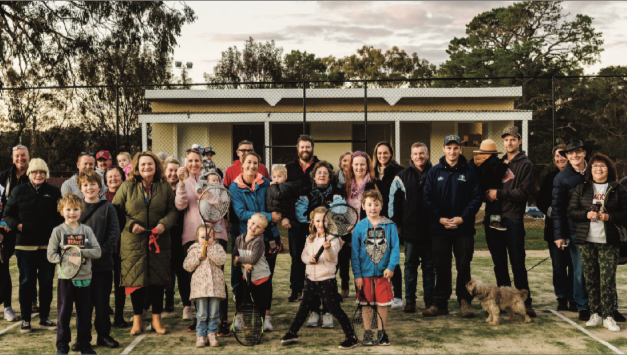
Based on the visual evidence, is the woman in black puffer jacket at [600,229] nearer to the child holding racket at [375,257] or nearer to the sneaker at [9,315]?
the child holding racket at [375,257]

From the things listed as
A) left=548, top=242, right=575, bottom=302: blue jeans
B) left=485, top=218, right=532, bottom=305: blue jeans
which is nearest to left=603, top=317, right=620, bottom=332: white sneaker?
left=548, top=242, right=575, bottom=302: blue jeans

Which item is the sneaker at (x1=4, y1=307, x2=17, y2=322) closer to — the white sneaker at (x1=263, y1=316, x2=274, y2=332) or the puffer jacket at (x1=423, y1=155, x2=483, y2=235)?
the white sneaker at (x1=263, y1=316, x2=274, y2=332)

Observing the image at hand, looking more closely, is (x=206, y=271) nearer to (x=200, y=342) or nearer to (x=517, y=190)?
(x=200, y=342)

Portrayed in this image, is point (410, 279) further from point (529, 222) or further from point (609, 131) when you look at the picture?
point (609, 131)

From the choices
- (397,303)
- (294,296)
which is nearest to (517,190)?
(397,303)

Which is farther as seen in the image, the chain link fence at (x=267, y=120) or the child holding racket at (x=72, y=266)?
the chain link fence at (x=267, y=120)

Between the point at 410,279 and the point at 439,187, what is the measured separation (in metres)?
1.12

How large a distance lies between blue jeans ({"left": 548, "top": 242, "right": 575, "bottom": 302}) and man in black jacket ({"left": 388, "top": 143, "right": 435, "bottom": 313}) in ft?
4.64

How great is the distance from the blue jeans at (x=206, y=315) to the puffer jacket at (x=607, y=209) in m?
3.69

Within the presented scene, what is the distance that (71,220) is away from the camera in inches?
178

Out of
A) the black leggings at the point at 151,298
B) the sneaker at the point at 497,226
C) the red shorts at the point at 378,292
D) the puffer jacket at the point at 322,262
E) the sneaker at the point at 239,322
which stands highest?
the sneaker at the point at 497,226

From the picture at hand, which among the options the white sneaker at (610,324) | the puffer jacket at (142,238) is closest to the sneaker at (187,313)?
the puffer jacket at (142,238)

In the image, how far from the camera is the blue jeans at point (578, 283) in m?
5.55

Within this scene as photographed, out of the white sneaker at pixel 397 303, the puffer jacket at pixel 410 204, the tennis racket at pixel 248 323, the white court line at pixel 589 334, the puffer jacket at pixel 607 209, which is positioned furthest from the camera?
the white sneaker at pixel 397 303
